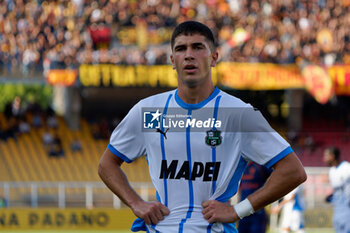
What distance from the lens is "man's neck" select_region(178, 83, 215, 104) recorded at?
3.48m

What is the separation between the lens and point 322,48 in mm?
25172

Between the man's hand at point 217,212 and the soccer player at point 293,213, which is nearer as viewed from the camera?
the man's hand at point 217,212

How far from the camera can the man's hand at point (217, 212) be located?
131 inches

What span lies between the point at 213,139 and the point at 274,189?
382 millimetres

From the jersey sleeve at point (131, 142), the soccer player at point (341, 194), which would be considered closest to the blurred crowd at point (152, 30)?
the soccer player at point (341, 194)

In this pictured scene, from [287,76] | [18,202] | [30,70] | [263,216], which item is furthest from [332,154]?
[30,70]

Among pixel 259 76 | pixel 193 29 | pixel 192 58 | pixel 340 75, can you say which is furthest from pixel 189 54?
pixel 340 75

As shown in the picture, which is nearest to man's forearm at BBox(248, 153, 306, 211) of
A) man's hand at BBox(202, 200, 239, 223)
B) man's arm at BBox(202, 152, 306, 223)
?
man's arm at BBox(202, 152, 306, 223)

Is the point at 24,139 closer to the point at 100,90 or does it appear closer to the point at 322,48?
the point at 100,90

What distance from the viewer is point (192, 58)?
11.0 ft

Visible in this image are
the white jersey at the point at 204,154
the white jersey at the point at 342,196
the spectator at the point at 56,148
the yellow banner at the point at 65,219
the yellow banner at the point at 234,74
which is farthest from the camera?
the spectator at the point at 56,148

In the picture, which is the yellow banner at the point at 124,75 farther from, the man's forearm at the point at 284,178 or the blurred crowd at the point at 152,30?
the man's forearm at the point at 284,178

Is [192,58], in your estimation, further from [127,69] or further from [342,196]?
[127,69]

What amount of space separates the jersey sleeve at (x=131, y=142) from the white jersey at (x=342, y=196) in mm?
6264
